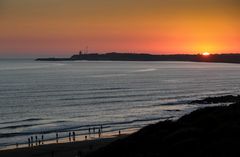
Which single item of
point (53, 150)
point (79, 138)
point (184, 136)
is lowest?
point (79, 138)

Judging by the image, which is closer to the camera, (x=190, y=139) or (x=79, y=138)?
(x=190, y=139)

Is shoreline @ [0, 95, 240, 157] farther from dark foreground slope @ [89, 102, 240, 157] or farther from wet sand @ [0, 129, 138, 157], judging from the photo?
wet sand @ [0, 129, 138, 157]

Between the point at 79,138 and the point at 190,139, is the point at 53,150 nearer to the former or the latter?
the point at 79,138

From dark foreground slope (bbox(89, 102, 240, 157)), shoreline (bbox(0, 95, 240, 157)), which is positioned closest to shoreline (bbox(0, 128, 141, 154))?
shoreline (bbox(0, 95, 240, 157))

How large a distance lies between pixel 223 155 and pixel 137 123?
43079mm

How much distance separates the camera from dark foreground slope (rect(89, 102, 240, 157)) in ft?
64.6

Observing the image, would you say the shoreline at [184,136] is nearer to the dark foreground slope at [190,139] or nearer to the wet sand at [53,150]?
the dark foreground slope at [190,139]

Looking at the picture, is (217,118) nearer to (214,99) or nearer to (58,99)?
(214,99)

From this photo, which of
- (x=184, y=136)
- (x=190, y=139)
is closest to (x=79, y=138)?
(x=184, y=136)

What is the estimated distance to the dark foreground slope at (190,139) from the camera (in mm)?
19703

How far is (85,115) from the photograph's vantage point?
7006 cm

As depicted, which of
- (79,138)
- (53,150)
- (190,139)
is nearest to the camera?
(190,139)

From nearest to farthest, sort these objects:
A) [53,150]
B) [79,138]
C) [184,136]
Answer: [184,136] < [53,150] < [79,138]

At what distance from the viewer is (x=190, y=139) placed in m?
21.7
